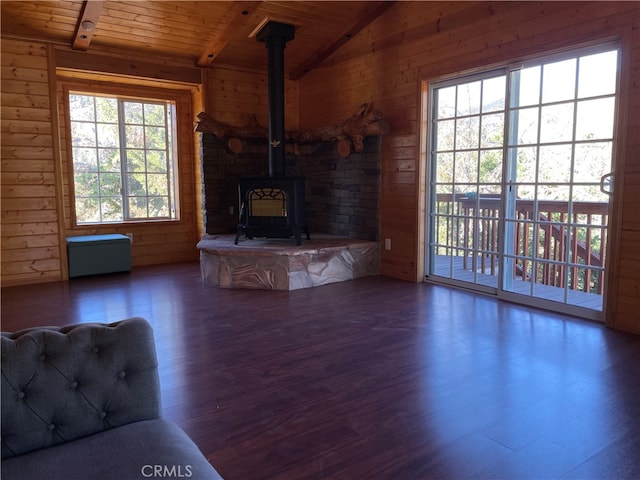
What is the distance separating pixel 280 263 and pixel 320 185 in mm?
1820

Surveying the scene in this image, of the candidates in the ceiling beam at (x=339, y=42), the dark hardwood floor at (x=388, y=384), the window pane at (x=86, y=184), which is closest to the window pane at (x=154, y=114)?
the window pane at (x=86, y=184)

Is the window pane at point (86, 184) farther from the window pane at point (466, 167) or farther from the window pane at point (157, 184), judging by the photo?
the window pane at point (466, 167)

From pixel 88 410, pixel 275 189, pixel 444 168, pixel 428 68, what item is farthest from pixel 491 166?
pixel 88 410

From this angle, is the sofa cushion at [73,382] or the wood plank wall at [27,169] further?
the wood plank wall at [27,169]

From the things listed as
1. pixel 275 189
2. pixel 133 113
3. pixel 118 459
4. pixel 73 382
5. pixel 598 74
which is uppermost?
pixel 133 113

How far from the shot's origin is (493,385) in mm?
2471

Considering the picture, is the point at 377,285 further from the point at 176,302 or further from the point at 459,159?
the point at 176,302

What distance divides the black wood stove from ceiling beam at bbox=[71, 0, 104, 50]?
65.8 inches

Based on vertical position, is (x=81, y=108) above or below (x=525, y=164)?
above

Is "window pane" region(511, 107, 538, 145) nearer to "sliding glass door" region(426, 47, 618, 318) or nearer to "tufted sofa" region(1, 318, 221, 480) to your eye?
"sliding glass door" region(426, 47, 618, 318)

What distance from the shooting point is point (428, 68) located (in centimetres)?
465

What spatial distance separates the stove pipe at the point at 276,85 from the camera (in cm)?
513

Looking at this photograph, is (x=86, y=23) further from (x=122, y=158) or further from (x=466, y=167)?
(x=466, y=167)

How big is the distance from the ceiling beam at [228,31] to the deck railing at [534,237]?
2.75m
